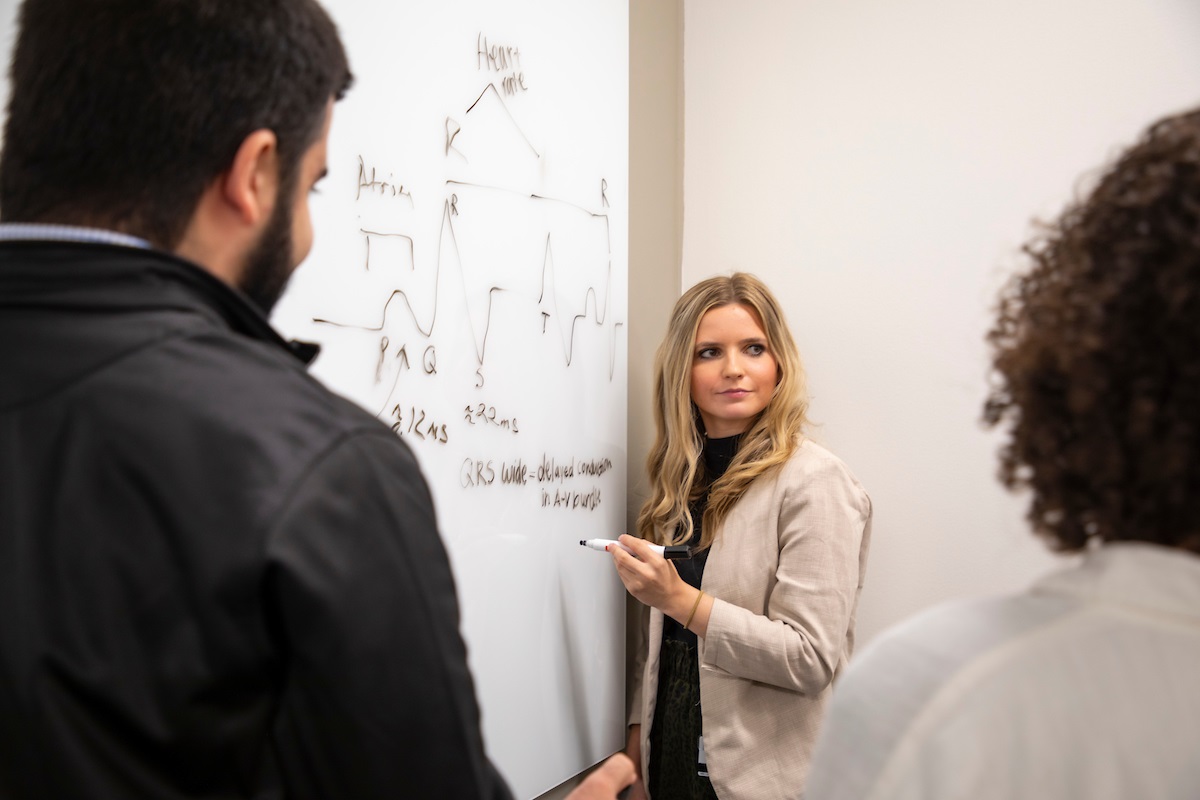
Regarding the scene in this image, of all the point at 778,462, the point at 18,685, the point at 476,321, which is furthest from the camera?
the point at 778,462

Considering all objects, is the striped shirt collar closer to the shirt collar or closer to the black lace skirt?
the shirt collar

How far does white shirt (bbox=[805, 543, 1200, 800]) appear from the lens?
0.41m

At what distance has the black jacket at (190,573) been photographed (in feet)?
1.43

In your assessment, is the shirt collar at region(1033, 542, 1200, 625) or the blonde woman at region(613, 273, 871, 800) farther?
the blonde woman at region(613, 273, 871, 800)

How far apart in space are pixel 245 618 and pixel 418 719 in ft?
0.37

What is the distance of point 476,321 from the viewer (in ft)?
3.82

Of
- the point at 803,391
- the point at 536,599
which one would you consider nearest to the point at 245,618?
the point at 536,599

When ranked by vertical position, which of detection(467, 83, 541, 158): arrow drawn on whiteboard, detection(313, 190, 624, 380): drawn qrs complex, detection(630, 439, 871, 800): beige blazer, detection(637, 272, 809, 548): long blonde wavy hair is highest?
detection(467, 83, 541, 158): arrow drawn on whiteboard

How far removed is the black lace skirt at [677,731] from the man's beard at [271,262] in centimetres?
104

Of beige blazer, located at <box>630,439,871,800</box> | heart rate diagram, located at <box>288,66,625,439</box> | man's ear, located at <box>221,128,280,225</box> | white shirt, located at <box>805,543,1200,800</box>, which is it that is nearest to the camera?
white shirt, located at <box>805,543,1200,800</box>

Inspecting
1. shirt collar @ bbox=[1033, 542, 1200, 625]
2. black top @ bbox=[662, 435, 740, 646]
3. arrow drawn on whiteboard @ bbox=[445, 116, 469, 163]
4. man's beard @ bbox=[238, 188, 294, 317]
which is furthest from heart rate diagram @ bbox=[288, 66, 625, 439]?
shirt collar @ bbox=[1033, 542, 1200, 625]

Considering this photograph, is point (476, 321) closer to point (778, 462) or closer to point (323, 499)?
point (778, 462)

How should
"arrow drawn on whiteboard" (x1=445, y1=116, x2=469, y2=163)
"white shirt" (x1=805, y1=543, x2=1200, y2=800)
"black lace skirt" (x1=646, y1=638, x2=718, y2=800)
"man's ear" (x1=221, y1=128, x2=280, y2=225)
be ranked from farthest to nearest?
"black lace skirt" (x1=646, y1=638, x2=718, y2=800) → "arrow drawn on whiteboard" (x1=445, y1=116, x2=469, y2=163) → "man's ear" (x1=221, y1=128, x2=280, y2=225) → "white shirt" (x1=805, y1=543, x2=1200, y2=800)

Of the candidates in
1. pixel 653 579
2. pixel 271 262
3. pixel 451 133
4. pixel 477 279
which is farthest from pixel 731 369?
pixel 271 262
